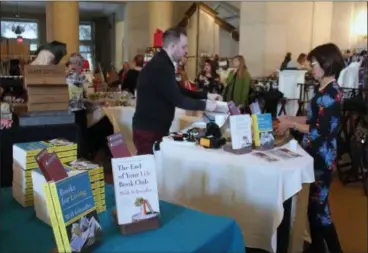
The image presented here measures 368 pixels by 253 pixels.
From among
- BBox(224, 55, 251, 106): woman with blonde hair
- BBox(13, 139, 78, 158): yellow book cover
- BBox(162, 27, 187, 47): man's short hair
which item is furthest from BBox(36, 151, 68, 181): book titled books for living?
BBox(224, 55, 251, 106): woman with blonde hair

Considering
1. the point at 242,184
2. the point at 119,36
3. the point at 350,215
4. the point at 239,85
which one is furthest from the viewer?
the point at 119,36

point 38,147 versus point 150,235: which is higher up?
point 38,147

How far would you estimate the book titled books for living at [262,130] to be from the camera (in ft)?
7.00

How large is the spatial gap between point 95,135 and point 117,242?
158 inches

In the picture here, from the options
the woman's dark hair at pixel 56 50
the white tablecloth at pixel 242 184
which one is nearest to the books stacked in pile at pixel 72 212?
the white tablecloth at pixel 242 184

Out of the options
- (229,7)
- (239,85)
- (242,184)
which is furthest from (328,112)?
(229,7)

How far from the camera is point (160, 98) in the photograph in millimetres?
2354

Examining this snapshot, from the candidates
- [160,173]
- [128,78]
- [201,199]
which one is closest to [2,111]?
[160,173]

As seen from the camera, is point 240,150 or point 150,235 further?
point 240,150

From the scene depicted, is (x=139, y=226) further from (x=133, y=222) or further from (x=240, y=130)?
(x=240, y=130)

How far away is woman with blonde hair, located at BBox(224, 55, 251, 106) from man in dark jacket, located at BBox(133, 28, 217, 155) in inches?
118

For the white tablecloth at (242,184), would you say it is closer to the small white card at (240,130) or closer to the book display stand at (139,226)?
the small white card at (240,130)

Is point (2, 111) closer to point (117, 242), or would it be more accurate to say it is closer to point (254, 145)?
point (254, 145)

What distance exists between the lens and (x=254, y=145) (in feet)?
7.18
